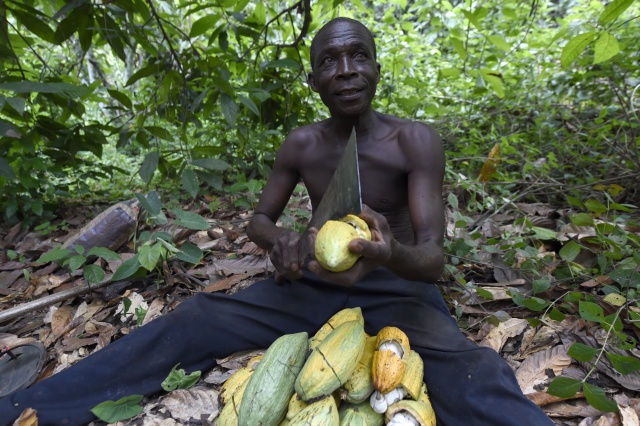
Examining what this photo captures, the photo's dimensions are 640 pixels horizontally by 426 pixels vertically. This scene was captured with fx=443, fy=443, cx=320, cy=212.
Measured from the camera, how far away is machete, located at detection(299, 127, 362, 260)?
4.66 ft

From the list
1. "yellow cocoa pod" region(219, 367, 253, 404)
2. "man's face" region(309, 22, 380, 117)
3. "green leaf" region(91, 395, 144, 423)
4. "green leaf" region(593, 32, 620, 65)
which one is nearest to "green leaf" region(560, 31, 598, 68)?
"green leaf" region(593, 32, 620, 65)

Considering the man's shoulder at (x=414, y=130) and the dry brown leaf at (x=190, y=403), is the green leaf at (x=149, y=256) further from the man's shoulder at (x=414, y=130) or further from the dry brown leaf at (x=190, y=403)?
the man's shoulder at (x=414, y=130)

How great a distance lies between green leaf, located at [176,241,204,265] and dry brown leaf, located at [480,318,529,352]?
152cm

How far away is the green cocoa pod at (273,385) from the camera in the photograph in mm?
1252

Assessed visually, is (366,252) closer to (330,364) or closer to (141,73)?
(330,364)

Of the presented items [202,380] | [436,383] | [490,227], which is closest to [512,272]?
[490,227]

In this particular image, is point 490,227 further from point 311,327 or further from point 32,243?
point 32,243

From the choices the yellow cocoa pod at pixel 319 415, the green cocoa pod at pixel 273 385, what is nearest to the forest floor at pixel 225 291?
the green cocoa pod at pixel 273 385

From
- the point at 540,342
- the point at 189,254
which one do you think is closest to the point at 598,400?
the point at 540,342

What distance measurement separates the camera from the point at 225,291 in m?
2.52

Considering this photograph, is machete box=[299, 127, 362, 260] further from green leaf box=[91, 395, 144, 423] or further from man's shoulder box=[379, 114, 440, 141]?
green leaf box=[91, 395, 144, 423]

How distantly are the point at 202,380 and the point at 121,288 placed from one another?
1.02m

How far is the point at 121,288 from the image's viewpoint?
2592mm

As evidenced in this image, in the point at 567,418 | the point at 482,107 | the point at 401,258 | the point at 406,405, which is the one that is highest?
the point at 482,107
